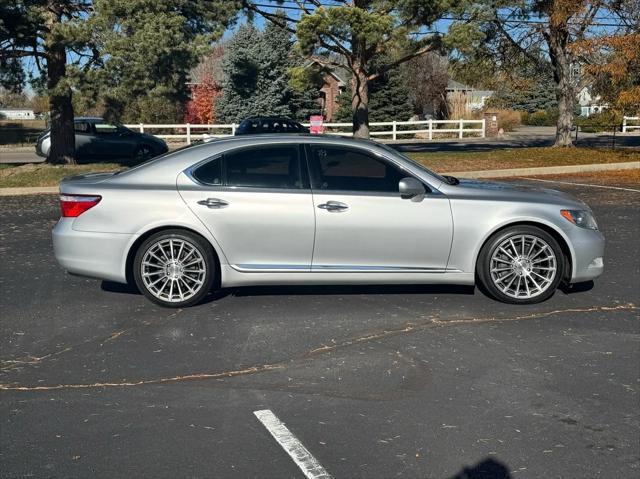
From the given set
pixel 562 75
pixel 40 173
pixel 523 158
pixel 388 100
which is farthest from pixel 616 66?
pixel 388 100

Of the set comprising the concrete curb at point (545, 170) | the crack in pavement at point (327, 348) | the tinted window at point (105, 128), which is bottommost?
the crack in pavement at point (327, 348)

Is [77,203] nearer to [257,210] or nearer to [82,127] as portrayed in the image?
[257,210]

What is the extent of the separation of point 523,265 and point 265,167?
7.85 ft

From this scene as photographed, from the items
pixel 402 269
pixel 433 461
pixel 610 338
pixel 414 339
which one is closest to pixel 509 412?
pixel 433 461

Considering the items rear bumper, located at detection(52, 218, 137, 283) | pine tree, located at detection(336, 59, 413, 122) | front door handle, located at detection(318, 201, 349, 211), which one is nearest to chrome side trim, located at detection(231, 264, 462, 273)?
front door handle, located at detection(318, 201, 349, 211)

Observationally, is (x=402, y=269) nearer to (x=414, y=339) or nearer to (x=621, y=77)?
(x=414, y=339)

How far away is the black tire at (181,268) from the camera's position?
6414 mm

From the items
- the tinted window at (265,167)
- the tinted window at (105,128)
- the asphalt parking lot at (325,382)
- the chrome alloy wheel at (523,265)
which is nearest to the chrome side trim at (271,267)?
the asphalt parking lot at (325,382)

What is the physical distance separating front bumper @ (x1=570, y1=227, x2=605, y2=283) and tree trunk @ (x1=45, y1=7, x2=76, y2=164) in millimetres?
14186

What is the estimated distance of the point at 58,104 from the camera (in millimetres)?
19750

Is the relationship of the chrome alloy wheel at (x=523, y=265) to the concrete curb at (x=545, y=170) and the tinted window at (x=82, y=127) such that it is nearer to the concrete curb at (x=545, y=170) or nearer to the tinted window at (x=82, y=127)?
the concrete curb at (x=545, y=170)

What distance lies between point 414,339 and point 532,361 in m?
0.89

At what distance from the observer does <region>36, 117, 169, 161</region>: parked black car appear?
2559 centimetres

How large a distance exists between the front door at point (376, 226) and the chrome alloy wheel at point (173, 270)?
1026mm
